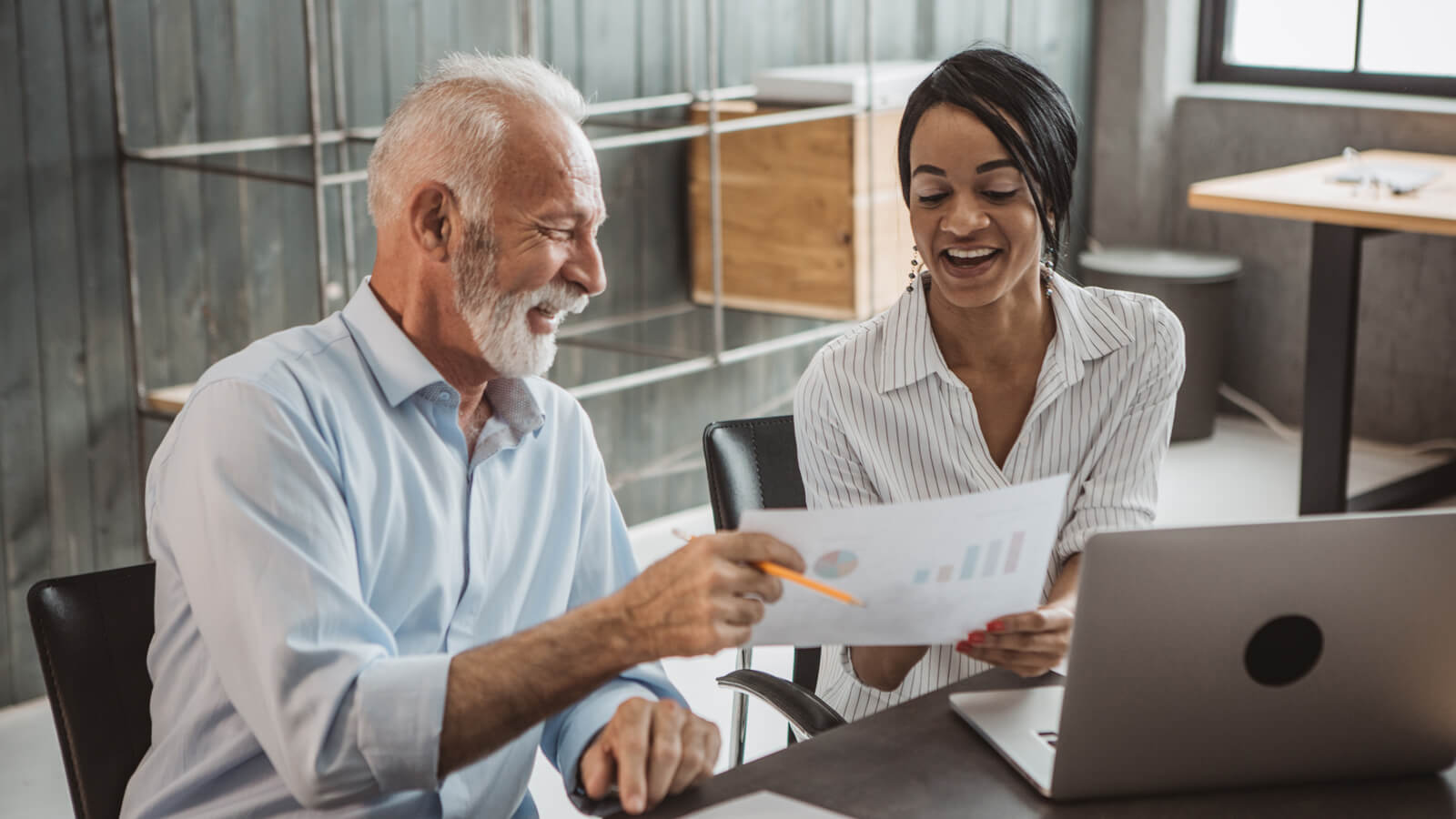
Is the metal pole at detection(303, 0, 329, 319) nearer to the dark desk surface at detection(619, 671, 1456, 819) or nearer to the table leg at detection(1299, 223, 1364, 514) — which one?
the dark desk surface at detection(619, 671, 1456, 819)

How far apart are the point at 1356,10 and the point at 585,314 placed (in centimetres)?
268

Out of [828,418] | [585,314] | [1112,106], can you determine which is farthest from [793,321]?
[828,418]

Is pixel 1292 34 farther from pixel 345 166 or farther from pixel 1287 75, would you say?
pixel 345 166

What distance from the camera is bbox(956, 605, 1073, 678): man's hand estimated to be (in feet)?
4.42

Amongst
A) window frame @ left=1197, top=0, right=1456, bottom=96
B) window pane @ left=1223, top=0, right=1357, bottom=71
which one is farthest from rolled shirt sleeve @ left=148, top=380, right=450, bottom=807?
window pane @ left=1223, top=0, right=1357, bottom=71

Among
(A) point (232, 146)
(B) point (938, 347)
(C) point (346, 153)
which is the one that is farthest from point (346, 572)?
(C) point (346, 153)

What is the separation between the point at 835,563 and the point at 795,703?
471 mm

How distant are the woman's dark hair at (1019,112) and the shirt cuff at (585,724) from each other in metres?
0.67

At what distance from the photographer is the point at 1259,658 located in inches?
46.4

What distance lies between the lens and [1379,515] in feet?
3.79

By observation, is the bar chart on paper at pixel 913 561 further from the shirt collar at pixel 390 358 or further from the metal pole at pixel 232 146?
the metal pole at pixel 232 146

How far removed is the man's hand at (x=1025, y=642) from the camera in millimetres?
1346

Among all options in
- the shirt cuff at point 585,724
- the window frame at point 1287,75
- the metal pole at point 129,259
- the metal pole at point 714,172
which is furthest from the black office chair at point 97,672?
the window frame at point 1287,75

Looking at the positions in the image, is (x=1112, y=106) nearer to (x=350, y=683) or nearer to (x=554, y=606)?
(x=554, y=606)
